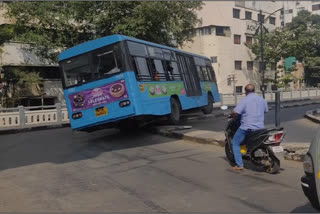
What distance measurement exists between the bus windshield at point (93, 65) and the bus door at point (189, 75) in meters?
4.89

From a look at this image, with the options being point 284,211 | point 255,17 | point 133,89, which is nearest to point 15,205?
point 284,211

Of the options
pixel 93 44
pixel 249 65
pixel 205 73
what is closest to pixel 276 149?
pixel 93 44

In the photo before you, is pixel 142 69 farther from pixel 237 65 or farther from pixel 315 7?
pixel 315 7

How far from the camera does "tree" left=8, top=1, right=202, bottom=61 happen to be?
20.5m

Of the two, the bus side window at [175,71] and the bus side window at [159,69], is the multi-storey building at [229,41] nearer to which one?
the bus side window at [175,71]

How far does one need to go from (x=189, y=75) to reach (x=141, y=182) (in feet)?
32.6

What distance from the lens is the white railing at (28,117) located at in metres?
16.6

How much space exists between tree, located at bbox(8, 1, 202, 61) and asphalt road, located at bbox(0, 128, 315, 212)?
12127 millimetres

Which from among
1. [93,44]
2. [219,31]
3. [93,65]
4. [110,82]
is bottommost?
[110,82]

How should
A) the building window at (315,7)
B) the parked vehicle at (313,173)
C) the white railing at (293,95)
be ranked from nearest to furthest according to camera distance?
the parked vehicle at (313,173)
the white railing at (293,95)
the building window at (315,7)

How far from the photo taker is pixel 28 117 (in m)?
17.2

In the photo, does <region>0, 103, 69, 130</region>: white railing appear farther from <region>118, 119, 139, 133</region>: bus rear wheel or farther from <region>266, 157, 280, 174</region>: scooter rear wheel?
<region>266, 157, 280, 174</region>: scooter rear wheel

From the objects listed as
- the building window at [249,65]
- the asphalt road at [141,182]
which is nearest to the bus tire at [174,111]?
the asphalt road at [141,182]

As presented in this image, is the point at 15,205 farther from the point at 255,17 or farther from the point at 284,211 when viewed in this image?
the point at 255,17
